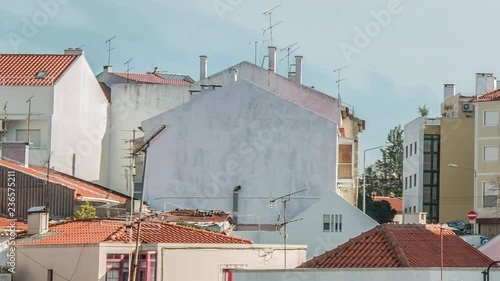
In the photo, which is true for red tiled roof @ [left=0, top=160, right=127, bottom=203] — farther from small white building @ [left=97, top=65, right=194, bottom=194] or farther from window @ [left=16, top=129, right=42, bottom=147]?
small white building @ [left=97, top=65, right=194, bottom=194]

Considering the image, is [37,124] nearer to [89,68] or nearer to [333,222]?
[89,68]

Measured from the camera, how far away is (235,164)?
71.1 metres


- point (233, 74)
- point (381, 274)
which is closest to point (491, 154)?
point (233, 74)

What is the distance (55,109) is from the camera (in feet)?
246

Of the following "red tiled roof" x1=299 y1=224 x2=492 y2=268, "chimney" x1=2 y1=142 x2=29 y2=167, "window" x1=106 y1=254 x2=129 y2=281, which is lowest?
"window" x1=106 y1=254 x2=129 y2=281

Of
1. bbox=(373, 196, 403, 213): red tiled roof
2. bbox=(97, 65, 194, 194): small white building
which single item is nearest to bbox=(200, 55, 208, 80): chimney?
bbox=(97, 65, 194, 194): small white building

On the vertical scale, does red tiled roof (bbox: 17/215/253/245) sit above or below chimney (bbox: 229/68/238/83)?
below

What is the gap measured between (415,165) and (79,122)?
34305 millimetres

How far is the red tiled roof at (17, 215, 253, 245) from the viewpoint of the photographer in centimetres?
4744

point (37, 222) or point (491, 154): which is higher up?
point (491, 154)

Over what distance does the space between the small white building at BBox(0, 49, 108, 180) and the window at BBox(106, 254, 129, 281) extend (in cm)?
2739

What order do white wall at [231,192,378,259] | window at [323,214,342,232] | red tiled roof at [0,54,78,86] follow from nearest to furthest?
white wall at [231,192,378,259] → window at [323,214,342,232] → red tiled roof at [0,54,78,86]

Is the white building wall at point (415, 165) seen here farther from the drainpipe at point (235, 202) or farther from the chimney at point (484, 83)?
the drainpipe at point (235, 202)

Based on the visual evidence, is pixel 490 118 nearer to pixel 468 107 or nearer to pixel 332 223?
pixel 468 107
